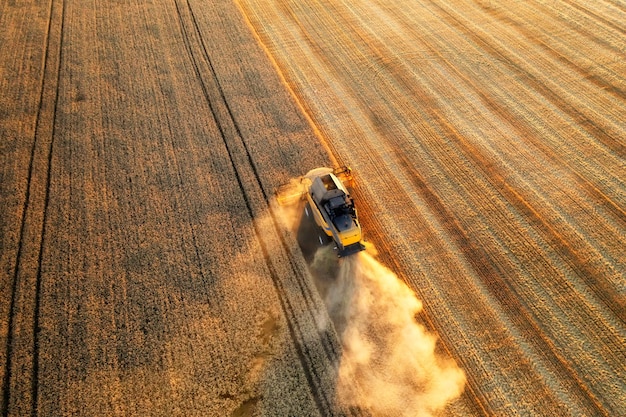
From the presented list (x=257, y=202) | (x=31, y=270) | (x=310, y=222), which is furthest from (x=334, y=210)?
(x=31, y=270)

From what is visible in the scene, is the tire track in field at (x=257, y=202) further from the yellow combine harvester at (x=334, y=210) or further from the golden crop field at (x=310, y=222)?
the yellow combine harvester at (x=334, y=210)

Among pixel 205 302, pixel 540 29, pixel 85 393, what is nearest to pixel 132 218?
pixel 205 302

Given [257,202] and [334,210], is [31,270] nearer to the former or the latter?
[257,202]

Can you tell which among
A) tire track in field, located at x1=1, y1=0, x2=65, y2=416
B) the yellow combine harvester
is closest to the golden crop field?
tire track in field, located at x1=1, y1=0, x2=65, y2=416

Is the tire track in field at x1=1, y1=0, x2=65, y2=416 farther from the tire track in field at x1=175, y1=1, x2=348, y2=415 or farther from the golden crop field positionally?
the tire track in field at x1=175, y1=1, x2=348, y2=415

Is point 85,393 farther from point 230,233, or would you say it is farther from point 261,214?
point 261,214

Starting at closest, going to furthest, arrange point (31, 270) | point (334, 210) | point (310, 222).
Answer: point (334, 210) → point (31, 270) → point (310, 222)
